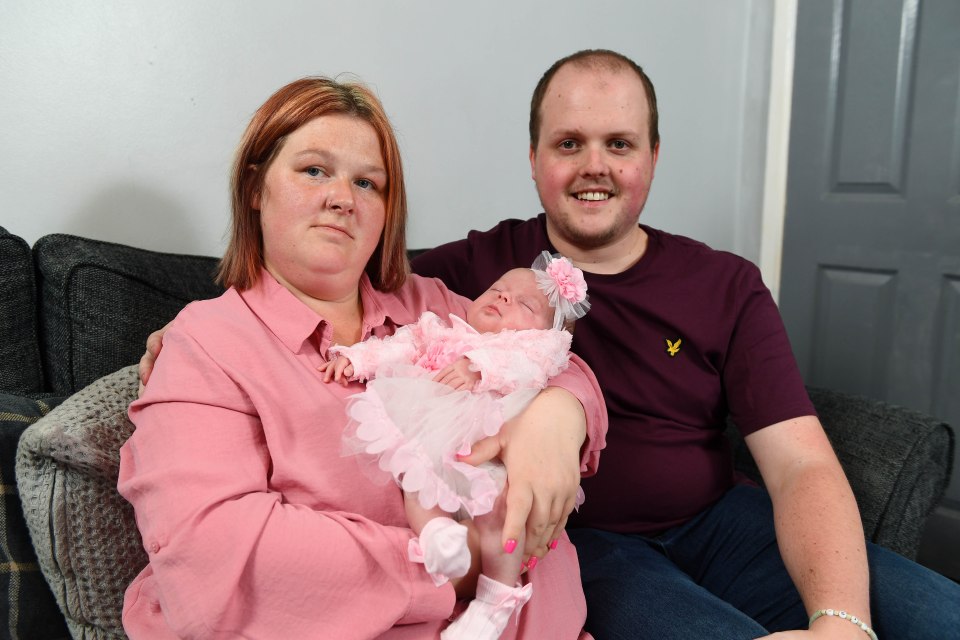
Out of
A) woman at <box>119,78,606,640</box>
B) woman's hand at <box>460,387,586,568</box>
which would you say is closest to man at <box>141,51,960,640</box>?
woman at <box>119,78,606,640</box>

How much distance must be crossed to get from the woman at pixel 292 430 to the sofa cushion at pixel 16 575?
18 cm

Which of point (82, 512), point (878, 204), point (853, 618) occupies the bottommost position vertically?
point (853, 618)

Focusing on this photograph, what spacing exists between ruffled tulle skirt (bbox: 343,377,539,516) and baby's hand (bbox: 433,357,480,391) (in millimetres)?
20

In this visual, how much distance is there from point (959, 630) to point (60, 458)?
1.41 meters

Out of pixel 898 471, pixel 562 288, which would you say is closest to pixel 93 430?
pixel 562 288

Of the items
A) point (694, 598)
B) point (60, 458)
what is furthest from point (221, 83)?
point (694, 598)

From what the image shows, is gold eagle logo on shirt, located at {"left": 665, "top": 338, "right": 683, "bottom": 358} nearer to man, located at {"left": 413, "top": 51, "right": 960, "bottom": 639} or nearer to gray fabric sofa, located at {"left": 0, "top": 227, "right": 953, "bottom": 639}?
man, located at {"left": 413, "top": 51, "right": 960, "bottom": 639}

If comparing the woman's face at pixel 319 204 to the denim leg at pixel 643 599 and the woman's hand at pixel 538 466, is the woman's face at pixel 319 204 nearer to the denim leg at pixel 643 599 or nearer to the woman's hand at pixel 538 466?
the woman's hand at pixel 538 466

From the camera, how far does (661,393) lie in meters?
1.58

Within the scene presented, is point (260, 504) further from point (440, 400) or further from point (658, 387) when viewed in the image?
point (658, 387)

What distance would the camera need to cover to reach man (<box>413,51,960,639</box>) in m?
1.37

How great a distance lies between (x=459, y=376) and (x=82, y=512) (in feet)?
1.92

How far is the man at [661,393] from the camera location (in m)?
1.35

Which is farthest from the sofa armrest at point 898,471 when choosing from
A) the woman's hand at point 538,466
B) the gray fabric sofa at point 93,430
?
the woman's hand at point 538,466
